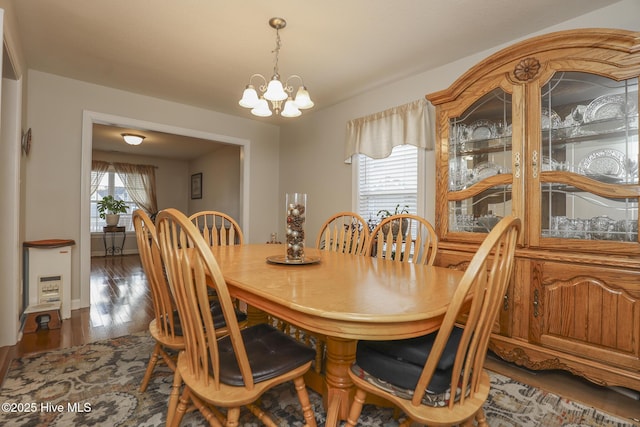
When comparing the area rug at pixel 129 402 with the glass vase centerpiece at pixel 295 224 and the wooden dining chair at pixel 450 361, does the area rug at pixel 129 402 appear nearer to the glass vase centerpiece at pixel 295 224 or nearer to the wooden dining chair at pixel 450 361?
the wooden dining chair at pixel 450 361

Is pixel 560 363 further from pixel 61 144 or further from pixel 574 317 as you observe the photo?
pixel 61 144

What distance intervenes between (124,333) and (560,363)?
10.2ft

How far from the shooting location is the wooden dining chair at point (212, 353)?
0.99 m

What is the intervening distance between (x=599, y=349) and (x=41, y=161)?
184 inches

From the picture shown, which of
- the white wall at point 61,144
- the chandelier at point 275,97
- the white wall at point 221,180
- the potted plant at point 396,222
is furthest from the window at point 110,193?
the chandelier at point 275,97

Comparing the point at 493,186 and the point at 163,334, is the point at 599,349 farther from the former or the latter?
the point at 163,334

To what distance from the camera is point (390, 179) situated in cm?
344

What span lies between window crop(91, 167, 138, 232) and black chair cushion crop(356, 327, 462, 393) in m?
7.53

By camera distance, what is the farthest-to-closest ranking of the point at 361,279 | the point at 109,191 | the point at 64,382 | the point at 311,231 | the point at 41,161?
the point at 109,191
the point at 311,231
the point at 41,161
the point at 64,382
the point at 361,279

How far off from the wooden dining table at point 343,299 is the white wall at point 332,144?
1.75 meters

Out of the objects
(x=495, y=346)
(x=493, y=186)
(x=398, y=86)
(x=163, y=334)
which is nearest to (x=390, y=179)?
(x=398, y=86)

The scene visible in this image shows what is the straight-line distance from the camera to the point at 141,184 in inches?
310

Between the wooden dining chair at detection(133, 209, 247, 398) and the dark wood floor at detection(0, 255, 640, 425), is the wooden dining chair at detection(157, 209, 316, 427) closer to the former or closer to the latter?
the wooden dining chair at detection(133, 209, 247, 398)

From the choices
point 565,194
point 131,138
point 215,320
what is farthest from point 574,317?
point 131,138
